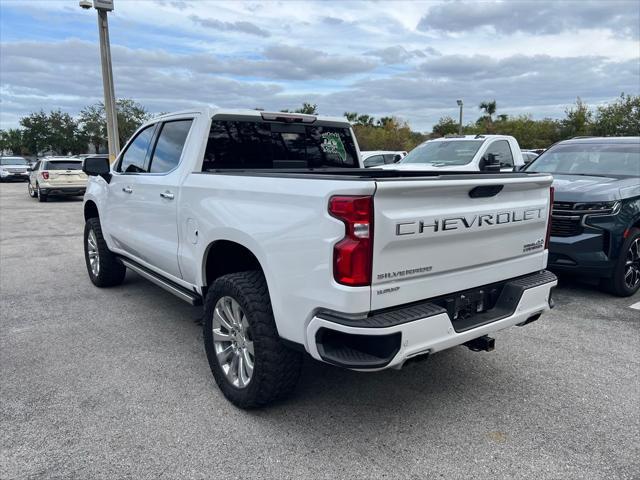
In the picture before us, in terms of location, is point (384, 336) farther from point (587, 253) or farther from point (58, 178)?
point (58, 178)

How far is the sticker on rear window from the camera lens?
480cm

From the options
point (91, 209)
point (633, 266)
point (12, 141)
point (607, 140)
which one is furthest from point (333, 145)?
point (12, 141)

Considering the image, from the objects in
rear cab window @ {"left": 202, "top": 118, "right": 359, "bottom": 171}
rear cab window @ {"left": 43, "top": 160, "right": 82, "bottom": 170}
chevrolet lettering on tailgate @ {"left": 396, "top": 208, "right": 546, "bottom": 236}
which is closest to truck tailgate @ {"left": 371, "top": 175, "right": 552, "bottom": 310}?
chevrolet lettering on tailgate @ {"left": 396, "top": 208, "right": 546, "bottom": 236}

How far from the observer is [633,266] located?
5934 millimetres

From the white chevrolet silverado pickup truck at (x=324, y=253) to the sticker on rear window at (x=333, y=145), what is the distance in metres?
0.42

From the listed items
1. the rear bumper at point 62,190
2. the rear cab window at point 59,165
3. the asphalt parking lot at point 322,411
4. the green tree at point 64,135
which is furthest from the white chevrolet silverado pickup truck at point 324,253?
the green tree at point 64,135

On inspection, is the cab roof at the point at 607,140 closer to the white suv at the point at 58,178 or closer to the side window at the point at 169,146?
the side window at the point at 169,146

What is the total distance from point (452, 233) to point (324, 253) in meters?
0.77

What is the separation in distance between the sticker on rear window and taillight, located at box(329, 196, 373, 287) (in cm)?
237

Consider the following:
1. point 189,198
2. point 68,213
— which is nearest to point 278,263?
point 189,198

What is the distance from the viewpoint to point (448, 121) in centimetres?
5716

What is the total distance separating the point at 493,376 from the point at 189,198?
8.58 feet

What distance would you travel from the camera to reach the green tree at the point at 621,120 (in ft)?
121

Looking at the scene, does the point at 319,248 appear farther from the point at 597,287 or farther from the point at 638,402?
the point at 597,287
